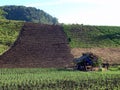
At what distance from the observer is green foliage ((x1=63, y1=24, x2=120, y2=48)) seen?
98.4 meters

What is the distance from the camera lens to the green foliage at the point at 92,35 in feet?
323

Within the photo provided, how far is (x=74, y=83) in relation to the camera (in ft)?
149

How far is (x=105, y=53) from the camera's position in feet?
Result: 294

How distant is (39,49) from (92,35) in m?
24.1

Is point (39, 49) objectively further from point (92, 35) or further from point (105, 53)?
point (92, 35)

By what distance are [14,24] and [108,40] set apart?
25.2 metres

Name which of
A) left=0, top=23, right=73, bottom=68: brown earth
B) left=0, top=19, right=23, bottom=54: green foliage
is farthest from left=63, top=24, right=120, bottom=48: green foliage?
left=0, top=19, right=23, bottom=54: green foliage

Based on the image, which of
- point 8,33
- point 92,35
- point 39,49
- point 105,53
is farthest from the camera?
point 92,35

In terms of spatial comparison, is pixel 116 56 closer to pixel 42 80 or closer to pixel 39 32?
pixel 39 32

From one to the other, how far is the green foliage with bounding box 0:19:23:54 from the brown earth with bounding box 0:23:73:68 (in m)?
1.30

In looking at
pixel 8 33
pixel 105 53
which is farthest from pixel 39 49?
pixel 8 33

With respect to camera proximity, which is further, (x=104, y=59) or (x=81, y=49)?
(x=81, y=49)

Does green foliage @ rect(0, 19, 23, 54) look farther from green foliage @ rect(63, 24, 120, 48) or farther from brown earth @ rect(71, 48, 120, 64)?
brown earth @ rect(71, 48, 120, 64)

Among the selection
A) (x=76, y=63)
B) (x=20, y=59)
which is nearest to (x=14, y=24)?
(x=20, y=59)
